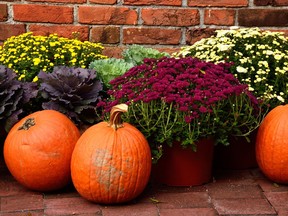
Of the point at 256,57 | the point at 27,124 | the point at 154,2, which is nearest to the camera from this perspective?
the point at 27,124

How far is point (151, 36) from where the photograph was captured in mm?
4297

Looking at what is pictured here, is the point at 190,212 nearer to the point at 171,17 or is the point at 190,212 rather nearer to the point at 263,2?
the point at 171,17

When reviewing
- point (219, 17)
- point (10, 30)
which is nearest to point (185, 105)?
point (219, 17)

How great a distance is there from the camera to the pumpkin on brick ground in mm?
3186

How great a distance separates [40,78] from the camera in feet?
11.8

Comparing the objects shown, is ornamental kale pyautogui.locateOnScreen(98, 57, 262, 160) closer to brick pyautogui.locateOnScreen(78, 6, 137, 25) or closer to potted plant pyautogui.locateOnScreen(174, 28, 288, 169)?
potted plant pyautogui.locateOnScreen(174, 28, 288, 169)

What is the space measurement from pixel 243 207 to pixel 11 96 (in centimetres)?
149

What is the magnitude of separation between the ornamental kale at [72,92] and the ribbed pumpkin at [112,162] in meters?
0.52

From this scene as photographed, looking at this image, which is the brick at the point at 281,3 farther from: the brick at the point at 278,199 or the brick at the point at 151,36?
the brick at the point at 278,199

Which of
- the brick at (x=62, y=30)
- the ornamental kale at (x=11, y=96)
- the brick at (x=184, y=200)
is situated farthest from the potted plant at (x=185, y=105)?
the brick at (x=62, y=30)

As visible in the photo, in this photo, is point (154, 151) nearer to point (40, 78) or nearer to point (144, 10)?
point (40, 78)

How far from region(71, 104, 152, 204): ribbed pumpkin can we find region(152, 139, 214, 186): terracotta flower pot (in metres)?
0.22

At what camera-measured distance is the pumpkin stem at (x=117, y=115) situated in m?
3.00

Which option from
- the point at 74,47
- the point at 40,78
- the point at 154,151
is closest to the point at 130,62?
the point at 74,47
